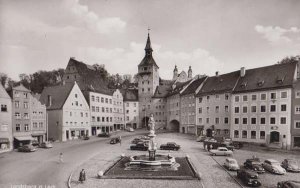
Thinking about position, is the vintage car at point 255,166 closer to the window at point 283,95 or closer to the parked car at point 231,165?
the parked car at point 231,165

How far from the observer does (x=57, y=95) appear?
161ft

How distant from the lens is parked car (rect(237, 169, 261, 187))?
59.7ft

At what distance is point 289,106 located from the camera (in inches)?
1428

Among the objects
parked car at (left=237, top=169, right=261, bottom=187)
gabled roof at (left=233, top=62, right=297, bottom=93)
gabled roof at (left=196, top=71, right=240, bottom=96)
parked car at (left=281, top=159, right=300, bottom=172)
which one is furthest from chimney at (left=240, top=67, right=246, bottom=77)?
parked car at (left=237, top=169, right=261, bottom=187)

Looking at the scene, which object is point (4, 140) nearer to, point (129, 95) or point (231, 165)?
point (231, 165)

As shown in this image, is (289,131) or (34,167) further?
(289,131)

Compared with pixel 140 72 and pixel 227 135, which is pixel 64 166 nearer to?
pixel 227 135

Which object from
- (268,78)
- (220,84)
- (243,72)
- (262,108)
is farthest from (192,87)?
(262,108)

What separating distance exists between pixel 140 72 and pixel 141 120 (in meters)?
15.5

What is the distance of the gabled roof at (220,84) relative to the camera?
4724 cm

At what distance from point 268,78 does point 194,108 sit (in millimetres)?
18298

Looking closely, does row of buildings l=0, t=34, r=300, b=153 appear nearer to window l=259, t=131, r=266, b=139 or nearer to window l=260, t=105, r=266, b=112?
window l=259, t=131, r=266, b=139

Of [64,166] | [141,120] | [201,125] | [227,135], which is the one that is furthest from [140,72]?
[64,166]

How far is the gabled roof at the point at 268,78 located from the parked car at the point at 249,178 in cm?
2304
